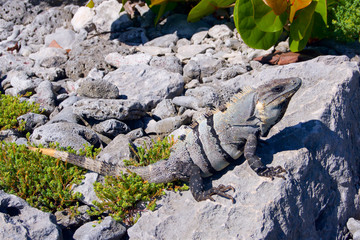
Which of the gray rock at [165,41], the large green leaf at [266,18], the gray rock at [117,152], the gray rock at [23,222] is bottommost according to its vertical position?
the gray rock at [117,152]

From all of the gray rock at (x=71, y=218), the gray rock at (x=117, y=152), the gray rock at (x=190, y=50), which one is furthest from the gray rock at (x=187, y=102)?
the gray rock at (x=71, y=218)

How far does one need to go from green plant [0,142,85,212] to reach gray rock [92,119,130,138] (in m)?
0.84

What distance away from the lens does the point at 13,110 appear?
587 cm

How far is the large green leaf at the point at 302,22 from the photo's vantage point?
5.35 m

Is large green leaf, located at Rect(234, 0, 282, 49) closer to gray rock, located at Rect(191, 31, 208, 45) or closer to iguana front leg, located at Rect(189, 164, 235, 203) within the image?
gray rock, located at Rect(191, 31, 208, 45)

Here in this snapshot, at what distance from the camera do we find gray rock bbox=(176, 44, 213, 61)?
732 cm

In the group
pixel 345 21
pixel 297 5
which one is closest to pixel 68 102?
pixel 297 5

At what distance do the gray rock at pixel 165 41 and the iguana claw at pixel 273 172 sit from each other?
4648 millimetres

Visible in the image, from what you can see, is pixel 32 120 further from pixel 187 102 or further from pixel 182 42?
pixel 182 42

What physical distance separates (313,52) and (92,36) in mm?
4986

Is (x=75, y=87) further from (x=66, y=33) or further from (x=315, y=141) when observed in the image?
(x=315, y=141)

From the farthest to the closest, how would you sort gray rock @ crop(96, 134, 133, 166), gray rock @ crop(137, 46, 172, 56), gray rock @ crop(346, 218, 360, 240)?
gray rock @ crop(137, 46, 172, 56) < gray rock @ crop(96, 134, 133, 166) < gray rock @ crop(346, 218, 360, 240)

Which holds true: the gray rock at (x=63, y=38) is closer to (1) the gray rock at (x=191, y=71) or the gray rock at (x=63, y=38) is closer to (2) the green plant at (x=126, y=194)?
(1) the gray rock at (x=191, y=71)

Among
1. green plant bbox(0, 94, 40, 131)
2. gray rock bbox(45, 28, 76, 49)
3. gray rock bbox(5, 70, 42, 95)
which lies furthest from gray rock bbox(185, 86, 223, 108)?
gray rock bbox(45, 28, 76, 49)
